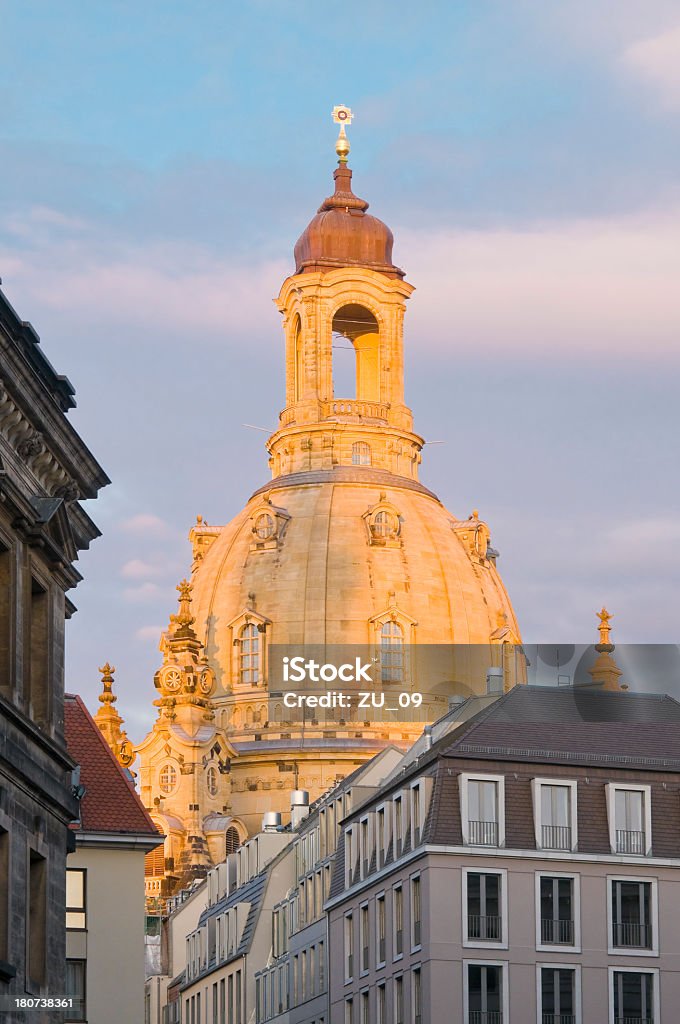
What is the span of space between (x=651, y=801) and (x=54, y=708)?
32.9 metres

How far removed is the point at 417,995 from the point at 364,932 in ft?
25.8

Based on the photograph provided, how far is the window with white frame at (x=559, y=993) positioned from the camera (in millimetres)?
77750

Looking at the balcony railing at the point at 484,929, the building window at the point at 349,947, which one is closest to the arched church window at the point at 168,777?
the building window at the point at 349,947

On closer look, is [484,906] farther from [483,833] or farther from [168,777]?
[168,777]

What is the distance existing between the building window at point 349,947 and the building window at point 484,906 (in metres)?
10.1

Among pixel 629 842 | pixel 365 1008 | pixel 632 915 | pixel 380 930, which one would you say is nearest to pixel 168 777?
pixel 365 1008

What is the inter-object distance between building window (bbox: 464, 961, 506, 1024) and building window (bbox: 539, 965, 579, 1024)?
3.89ft

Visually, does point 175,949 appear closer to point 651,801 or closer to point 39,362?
point 651,801

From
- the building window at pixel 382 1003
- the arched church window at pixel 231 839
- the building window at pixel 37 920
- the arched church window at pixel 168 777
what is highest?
the arched church window at pixel 168 777

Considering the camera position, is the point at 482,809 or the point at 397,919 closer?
the point at 482,809

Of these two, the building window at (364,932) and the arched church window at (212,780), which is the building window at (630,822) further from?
the arched church window at (212,780)

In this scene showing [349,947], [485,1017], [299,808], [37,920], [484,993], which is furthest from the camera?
[299,808]

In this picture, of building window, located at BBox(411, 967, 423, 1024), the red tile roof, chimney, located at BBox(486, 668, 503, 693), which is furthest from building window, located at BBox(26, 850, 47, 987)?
chimney, located at BBox(486, 668, 503, 693)

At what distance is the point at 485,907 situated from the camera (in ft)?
260
